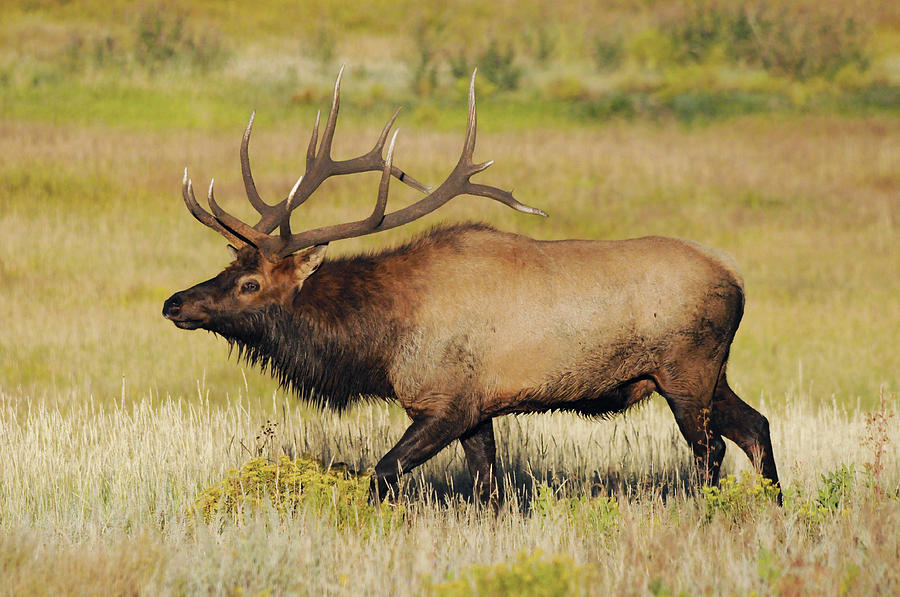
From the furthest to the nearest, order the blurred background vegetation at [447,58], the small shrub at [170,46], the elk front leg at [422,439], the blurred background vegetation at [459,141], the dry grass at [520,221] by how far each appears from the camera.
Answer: the small shrub at [170,46] → the blurred background vegetation at [447,58] → the blurred background vegetation at [459,141] → the dry grass at [520,221] → the elk front leg at [422,439]

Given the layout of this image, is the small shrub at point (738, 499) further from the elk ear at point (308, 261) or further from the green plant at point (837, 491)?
the elk ear at point (308, 261)

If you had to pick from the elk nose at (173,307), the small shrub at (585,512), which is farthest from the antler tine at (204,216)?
the small shrub at (585,512)

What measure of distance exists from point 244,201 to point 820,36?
24114 millimetres

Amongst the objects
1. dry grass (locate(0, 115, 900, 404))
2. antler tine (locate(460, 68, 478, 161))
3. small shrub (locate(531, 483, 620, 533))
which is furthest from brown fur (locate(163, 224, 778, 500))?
dry grass (locate(0, 115, 900, 404))

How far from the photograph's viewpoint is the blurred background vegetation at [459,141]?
590 inches

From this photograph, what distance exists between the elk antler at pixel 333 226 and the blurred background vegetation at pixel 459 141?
226 centimetres

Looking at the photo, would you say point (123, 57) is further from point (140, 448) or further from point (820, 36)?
point (140, 448)

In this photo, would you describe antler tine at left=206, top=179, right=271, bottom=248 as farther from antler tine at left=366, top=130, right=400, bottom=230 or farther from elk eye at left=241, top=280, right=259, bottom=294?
antler tine at left=366, top=130, right=400, bottom=230

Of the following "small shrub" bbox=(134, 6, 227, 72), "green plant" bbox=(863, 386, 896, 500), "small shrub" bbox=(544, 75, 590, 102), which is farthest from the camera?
"small shrub" bbox=(134, 6, 227, 72)

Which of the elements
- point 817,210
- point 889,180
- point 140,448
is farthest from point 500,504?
point 889,180

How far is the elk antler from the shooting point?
7.53 meters

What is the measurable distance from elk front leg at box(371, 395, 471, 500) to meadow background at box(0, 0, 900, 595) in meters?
0.29

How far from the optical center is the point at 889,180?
2619 centimetres

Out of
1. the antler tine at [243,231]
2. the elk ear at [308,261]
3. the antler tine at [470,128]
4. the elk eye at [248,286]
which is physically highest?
the antler tine at [470,128]
